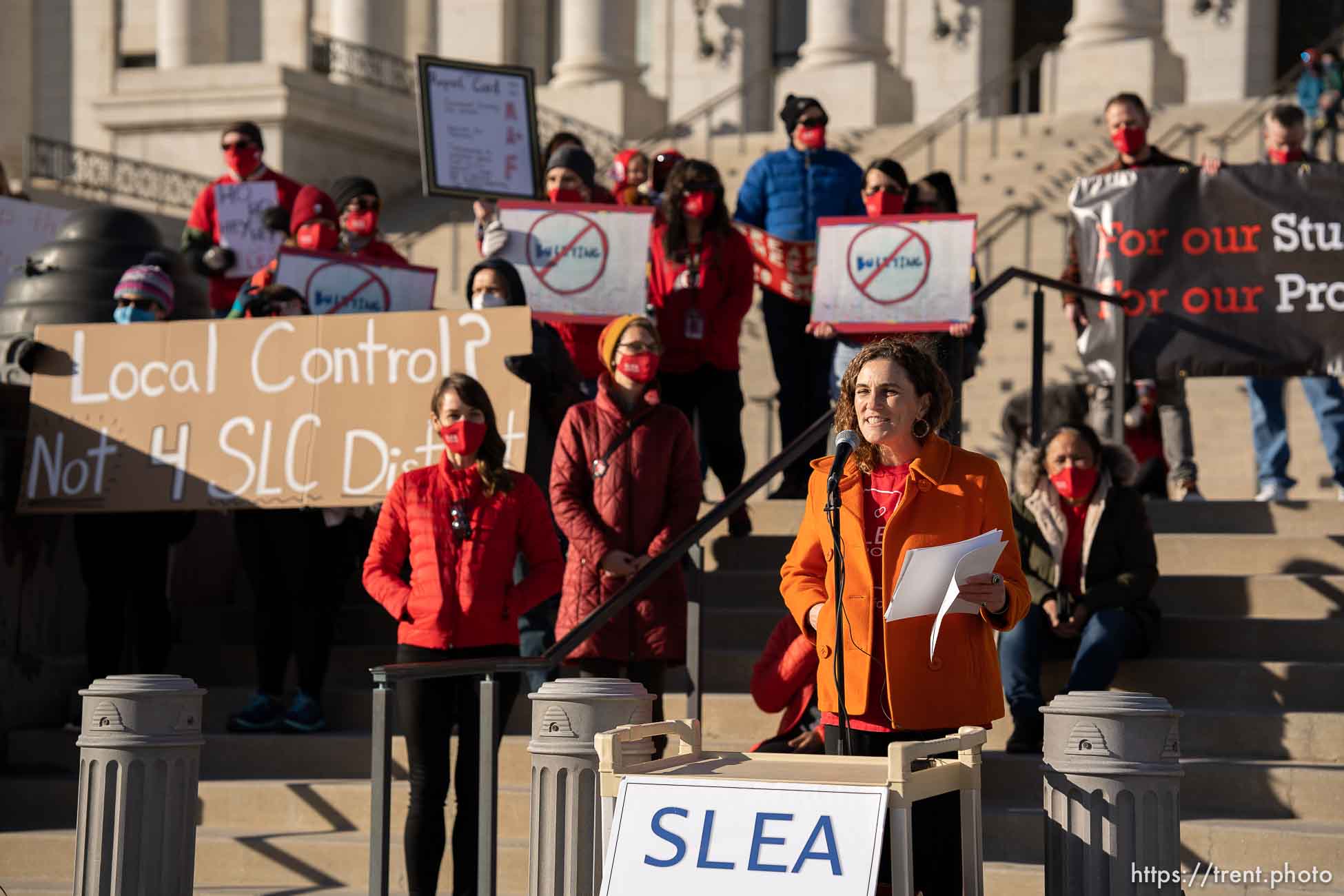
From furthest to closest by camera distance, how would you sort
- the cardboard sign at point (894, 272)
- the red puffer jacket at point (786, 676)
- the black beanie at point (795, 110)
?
the black beanie at point (795, 110)
the cardboard sign at point (894, 272)
the red puffer jacket at point (786, 676)

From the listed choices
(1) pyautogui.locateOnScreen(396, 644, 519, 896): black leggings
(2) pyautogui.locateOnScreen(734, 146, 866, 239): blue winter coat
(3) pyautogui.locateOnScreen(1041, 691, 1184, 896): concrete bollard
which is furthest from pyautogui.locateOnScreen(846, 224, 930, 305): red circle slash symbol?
(3) pyautogui.locateOnScreen(1041, 691, 1184, 896): concrete bollard

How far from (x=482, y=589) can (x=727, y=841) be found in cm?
280

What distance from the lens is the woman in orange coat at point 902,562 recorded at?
213 inches

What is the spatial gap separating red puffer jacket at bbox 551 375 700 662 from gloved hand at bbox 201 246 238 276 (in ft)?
13.2

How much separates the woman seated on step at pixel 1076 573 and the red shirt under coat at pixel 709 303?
2014 mm

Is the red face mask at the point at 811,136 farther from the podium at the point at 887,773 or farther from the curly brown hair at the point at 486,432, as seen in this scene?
the podium at the point at 887,773

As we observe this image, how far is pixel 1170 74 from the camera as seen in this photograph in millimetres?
27297

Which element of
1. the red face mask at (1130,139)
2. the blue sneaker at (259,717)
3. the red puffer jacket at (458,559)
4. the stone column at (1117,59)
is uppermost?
the stone column at (1117,59)

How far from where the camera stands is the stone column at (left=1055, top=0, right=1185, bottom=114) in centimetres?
2689

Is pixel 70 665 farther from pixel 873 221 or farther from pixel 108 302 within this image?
pixel 873 221

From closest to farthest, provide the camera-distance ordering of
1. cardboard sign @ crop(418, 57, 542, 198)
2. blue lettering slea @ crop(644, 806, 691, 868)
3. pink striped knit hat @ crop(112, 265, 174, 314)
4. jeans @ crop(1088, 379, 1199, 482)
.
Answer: blue lettering slea @ crop(644, 806, 691, 868), pink striped knit hat @ crop(112, 265, 174, 314), jeans @ crop(1088, 379, 1199, 482), cardboard sign @ crop(418, 57, 542, 198)

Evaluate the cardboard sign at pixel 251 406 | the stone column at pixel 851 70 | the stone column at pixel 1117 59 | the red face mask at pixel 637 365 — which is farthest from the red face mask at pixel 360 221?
the stone column at pixel 851 70

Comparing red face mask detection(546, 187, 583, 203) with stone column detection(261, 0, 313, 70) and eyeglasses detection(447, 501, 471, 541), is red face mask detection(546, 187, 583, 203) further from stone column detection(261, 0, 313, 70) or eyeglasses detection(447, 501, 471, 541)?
stone column detection(261, 0, 313, 70)

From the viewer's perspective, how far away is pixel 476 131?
38.6 feet
